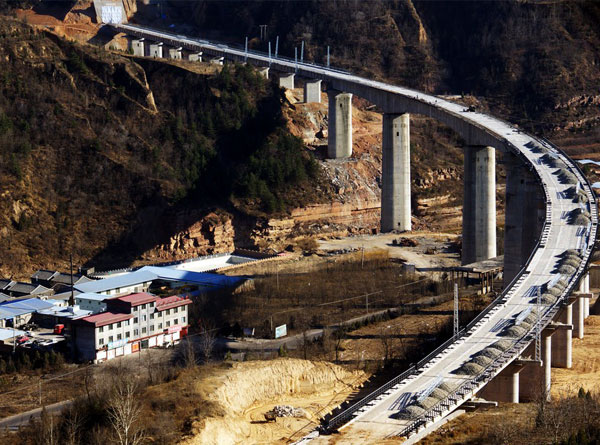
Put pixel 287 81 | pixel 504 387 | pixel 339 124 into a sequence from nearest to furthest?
1. pixel 504 387
2. pixel 339 124
3. pixel 287 81

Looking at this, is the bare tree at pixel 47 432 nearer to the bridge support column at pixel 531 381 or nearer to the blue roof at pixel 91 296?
the bridge support column at pixel 531 381

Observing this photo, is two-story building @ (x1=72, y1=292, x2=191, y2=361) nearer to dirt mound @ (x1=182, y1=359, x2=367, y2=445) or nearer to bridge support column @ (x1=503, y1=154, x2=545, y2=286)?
dirt mound @ (x1=182, y1=359, x2=367, y2=445)

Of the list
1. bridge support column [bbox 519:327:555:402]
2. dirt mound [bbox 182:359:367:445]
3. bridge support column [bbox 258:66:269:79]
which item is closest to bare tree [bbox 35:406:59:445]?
dirt mound [bbox 182:359:367:445]

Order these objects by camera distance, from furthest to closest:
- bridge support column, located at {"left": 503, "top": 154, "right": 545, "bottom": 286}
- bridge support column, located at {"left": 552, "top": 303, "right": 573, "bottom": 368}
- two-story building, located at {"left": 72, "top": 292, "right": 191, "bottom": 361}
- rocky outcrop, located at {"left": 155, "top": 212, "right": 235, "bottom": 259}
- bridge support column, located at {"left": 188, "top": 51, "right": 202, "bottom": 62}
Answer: bridge support column, located at {"left": 188, "top": 51, "right": 202, "bottom": 62}
rocky outcrop, located at {"left": 155, "top": 212, "right": 235, "bottom": 259}
bridge support column, located at {"left": 503, "top": 154, "right": 545, "bottom": 286}
two-story building, located at {"left": 72, "top": 292, "right": 191, "bottom": 361}
bridge support column, located at {"left": 552, "top": 303, "right": 573, "bottom": 368}

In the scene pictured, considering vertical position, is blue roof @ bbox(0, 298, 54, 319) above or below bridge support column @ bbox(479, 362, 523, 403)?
above

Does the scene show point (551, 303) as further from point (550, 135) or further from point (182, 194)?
point (550, 135)

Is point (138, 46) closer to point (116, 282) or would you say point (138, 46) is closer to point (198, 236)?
point (198, 236)

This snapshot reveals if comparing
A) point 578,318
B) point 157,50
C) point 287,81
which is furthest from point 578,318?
point 157,50
